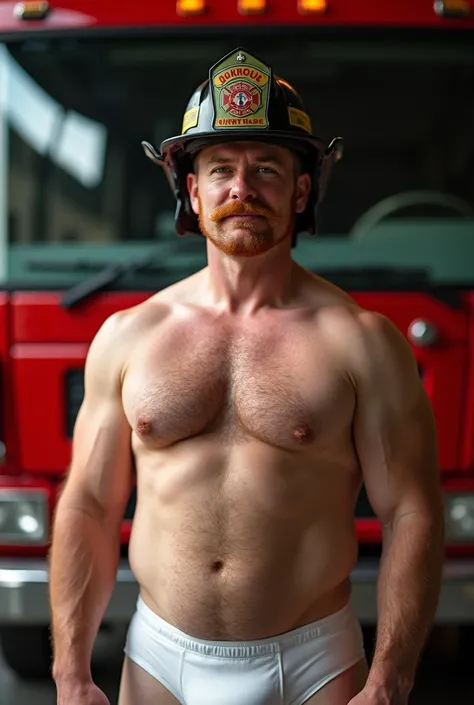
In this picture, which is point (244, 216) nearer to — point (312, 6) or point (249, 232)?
point (249, 232)

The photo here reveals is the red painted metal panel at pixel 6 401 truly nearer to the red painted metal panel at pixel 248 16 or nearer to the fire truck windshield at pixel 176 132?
the fire truck windshield at pixel 176 132

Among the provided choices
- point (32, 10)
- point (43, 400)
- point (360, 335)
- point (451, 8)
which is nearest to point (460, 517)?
point (43, 400)

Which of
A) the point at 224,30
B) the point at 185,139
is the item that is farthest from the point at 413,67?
the point at 185,139

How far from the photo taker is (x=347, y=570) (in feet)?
7.82

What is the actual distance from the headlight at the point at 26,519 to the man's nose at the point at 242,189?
2179 mm

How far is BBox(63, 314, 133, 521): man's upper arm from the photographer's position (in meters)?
2.42

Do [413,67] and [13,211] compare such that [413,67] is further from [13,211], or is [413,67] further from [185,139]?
[185,139]

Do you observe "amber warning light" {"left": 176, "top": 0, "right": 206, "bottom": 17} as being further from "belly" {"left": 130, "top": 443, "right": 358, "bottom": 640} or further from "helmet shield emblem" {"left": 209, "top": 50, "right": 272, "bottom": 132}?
"belly" {"left": 130, "top": 443, "right": 358, "bottom": 640}

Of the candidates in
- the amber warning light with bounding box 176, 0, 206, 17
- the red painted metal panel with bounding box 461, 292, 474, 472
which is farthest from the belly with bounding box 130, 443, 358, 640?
the amber warning light with bounding box 176, 0, 206, 17

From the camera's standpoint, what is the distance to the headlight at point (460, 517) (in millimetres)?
4129

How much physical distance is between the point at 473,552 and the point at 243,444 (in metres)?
2.12

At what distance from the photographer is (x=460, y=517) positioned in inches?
163

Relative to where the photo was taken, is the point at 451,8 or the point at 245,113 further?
the point at 451,8

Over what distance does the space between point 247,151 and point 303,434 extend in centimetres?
60
